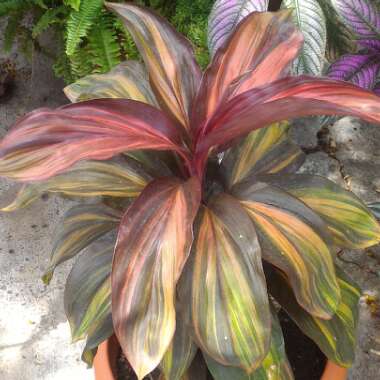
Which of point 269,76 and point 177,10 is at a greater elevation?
point 269,76

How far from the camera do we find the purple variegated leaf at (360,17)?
1.21 m

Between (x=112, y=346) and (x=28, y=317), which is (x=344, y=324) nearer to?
(x=112, y=346)

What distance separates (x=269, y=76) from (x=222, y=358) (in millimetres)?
449

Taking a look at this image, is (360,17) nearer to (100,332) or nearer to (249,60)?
(249,60)

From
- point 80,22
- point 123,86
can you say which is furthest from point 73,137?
point 80,22

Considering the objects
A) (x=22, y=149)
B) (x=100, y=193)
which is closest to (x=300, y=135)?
(x=100, y=193)

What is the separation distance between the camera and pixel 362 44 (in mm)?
1262

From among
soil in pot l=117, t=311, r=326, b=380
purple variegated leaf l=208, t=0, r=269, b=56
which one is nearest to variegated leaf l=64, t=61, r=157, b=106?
purple variegated leaf l=208, t=0, r=269, b=56

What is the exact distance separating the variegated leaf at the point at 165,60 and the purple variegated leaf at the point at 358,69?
46cm

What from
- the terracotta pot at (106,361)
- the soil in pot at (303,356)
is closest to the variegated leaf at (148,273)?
the terracotta pot at (106,361)

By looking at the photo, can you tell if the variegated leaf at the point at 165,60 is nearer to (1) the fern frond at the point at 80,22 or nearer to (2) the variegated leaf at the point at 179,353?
(2) the variegated leaf at the point at 179,353

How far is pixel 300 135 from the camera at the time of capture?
2.10 m

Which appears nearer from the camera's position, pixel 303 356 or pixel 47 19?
pixel 303 356

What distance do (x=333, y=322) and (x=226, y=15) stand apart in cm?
70
